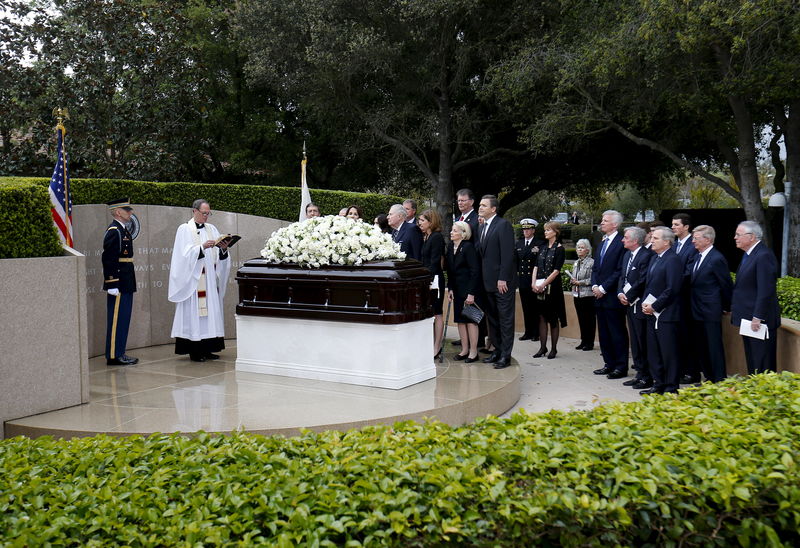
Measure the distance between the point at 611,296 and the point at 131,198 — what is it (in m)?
7.11

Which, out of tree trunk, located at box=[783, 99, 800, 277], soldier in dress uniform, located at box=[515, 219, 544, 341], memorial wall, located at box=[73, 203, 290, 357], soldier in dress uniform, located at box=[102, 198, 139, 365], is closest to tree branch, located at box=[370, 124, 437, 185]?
tree trunk, located at box=[783, 99, 800, 277]

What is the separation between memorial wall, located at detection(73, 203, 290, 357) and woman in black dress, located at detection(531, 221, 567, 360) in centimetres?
492

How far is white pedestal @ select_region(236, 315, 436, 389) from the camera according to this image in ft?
25.2

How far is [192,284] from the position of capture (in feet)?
30.1

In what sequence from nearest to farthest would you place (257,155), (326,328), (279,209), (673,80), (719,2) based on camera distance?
(326,328) < (279,209) < (719,2) < (673,80) < (257,155)

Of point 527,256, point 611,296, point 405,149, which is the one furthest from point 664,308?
point 405,149

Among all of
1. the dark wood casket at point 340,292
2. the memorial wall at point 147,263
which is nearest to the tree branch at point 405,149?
the memorial wall at point 147,263

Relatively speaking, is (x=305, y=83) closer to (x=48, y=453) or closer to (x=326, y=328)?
(x=326, y=328)

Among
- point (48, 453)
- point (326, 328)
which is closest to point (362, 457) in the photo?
point (48, 453)

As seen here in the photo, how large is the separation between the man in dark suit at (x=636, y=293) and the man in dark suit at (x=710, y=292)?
0.62 metres

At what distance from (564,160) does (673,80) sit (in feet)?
33.7

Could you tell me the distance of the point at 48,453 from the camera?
385 centimetres

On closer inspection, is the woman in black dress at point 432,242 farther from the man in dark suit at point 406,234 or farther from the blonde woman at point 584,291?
the blonde woman at point 584,291

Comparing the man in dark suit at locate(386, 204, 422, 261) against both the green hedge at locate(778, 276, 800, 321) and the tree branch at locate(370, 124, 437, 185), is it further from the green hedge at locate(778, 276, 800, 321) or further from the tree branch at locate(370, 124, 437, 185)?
the tree branch at locate(370, 124, 437, 185)
